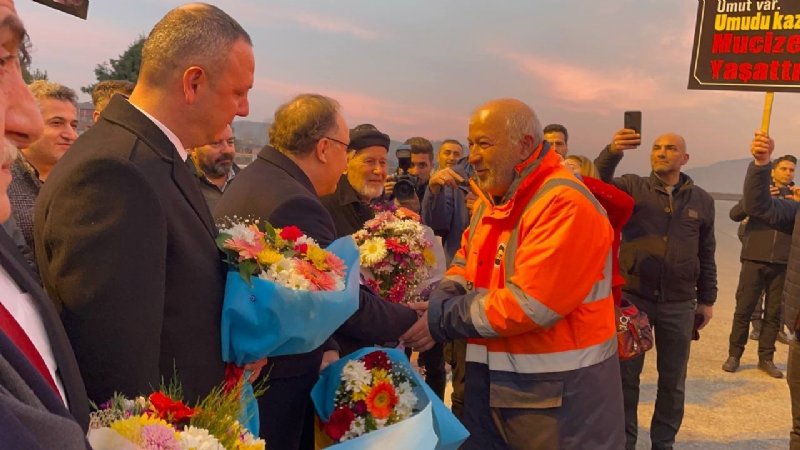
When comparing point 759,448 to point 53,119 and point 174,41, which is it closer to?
point 174,41

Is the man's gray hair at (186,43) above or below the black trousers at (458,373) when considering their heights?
above

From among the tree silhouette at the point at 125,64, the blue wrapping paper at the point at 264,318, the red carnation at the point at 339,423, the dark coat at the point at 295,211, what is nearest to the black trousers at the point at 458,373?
the dark coat at the point at 295,211

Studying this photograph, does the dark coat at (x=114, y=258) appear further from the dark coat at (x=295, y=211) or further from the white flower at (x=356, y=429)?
the white flower at (x=356, y=429)

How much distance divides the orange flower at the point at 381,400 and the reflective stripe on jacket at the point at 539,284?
1.56 feet

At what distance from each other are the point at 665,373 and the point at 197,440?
15.0 feet

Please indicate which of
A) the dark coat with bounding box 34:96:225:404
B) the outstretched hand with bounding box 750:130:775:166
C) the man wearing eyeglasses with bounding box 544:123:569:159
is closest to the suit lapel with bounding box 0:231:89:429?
the dark coat with bounding box 34:96:225:404

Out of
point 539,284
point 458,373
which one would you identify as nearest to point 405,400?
point 539,284

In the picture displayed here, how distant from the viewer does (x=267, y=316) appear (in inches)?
71.7

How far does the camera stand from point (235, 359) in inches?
75.3

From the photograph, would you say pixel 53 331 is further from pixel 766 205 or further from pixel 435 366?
pixel 766 205

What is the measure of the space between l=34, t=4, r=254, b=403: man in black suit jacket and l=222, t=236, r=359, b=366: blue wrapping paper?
47 millimetres

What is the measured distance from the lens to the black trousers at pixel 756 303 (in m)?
7.06

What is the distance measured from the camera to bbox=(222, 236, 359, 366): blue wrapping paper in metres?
1.79

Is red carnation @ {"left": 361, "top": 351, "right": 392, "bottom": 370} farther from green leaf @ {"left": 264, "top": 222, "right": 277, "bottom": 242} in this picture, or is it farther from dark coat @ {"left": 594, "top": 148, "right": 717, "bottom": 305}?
dark coat @ {"left": 594, "top": 148, "right": 717, "bottom": 305}
